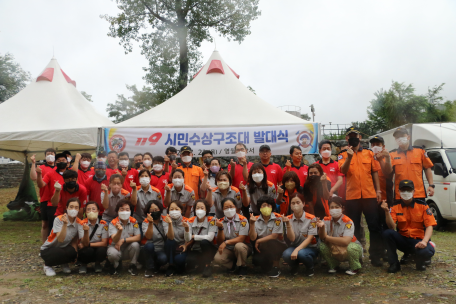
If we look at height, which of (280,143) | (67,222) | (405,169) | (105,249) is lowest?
(105,249)

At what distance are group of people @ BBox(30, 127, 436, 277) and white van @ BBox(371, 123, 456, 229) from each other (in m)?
2.88

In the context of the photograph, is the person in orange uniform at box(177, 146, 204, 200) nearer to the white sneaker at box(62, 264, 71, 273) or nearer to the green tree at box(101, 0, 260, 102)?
the white sneaker at box(62, 264, 71, 273)

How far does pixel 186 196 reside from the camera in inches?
206

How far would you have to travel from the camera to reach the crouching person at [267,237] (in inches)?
179

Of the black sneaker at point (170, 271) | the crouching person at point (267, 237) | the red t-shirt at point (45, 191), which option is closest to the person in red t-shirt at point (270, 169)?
the crouching person at point (267, 237)

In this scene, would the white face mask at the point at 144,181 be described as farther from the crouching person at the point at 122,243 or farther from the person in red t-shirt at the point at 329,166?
the person in red t-shirt at the point at 329,166

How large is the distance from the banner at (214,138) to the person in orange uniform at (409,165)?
2074mm

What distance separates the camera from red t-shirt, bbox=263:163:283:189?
5.35 m

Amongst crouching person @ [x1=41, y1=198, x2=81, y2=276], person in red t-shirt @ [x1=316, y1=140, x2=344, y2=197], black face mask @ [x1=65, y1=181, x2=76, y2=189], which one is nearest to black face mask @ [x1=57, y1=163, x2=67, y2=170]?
black face mask @ [x1=65, y1=181, x2=76, y2=189]

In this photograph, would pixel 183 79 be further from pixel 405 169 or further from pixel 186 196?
pixel 405 169

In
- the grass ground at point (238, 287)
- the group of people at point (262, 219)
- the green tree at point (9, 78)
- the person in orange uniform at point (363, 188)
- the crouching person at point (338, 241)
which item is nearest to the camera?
the grass ground at point (238, 287)

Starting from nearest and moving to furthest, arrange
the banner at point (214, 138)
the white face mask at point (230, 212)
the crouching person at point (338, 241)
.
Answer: the crouching person at point (338, 241)
the white face mask at point (230, 212)
the banner at point (214, 138)

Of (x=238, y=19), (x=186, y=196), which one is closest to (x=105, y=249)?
(x=186, y=196)

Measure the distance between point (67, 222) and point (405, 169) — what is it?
14.4 ft
